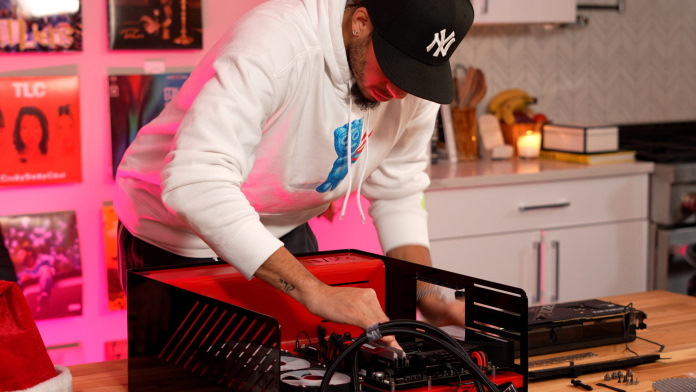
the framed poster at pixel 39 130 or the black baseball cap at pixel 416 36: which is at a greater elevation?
the black baseball cap at pixel 416 36

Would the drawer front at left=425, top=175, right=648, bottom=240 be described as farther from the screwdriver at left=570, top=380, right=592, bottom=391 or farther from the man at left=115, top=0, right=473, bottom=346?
the screwdriver at left=570, top=380, right=592, bottom=391

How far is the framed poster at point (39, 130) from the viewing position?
2678 mm

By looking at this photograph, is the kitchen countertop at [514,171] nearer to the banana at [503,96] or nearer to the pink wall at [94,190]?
the banana at [503,96]

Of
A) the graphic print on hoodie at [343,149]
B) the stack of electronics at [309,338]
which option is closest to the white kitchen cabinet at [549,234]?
the graphic print on hoodie at [343,149]

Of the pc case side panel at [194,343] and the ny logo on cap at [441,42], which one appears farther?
the ny logo on cap at [441,42]

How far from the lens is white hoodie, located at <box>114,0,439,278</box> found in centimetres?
144

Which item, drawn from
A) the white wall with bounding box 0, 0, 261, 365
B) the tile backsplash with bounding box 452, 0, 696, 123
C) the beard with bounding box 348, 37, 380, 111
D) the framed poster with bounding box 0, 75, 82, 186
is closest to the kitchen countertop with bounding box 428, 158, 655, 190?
the tile backsplash with bounding box 452, 0, 696, 123

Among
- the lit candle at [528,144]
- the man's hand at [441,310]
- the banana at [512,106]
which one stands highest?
the banana at [512,106]

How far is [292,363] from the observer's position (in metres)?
1.29

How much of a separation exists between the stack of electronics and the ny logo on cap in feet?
1.15

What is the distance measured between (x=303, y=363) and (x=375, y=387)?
139 millimetres

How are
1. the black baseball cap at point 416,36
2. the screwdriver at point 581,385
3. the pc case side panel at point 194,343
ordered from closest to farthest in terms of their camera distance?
1. the pc case side panel at point 194,343
2. the screwdriver at point 581,385
3. the black baseball cap at point 416,36

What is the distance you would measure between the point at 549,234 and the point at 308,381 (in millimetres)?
2465

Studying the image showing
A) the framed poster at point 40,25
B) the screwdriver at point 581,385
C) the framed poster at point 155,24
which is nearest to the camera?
the screwdriver at point 581,385
